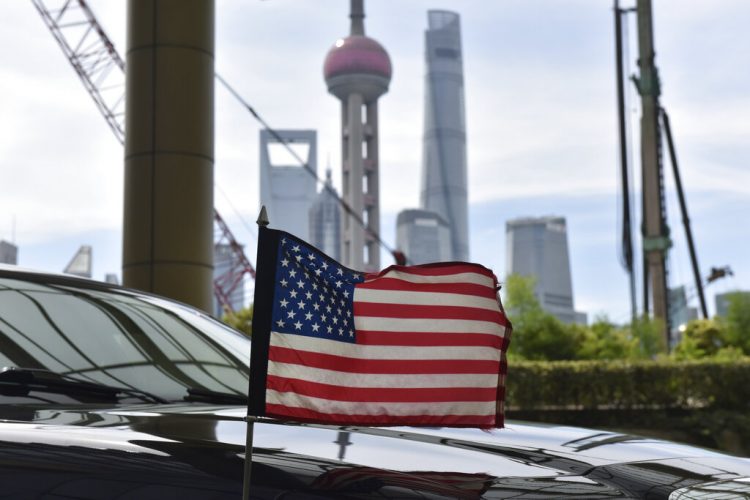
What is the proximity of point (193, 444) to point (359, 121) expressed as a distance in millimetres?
141999

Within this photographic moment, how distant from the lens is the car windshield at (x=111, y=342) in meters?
2.73

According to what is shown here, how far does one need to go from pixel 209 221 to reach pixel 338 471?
883cm

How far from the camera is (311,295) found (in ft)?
6.85

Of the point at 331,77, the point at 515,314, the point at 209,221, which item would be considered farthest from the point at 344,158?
the point at 209,221

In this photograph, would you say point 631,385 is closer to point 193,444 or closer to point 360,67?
point 193,444

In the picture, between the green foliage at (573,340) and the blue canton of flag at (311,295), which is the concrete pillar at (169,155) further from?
the green foliage at (573,340)

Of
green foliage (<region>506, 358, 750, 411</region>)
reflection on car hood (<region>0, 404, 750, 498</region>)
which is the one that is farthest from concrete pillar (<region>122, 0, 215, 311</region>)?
green foliage (<region>506, 358, 750, 411</region>)

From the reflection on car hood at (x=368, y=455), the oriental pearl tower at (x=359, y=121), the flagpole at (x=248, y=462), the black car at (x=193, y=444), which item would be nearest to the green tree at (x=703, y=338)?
the black car at (x=193, y=444)

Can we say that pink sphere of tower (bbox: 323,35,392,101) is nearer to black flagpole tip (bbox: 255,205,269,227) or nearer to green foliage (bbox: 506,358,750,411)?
green foliage (bbox: 506,358,750,411)

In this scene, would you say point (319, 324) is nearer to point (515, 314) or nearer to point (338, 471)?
point (338, 471)

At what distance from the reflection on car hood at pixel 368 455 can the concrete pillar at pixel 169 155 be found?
786cm

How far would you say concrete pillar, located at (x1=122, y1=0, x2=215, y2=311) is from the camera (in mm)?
10180

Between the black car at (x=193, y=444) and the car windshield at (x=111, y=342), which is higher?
the car windshield at (x=111, y=342)

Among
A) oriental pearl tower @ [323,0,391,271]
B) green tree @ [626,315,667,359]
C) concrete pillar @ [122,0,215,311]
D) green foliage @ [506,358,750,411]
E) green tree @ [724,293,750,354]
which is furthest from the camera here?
oriental pearl tower @ [323,0,391,271]
